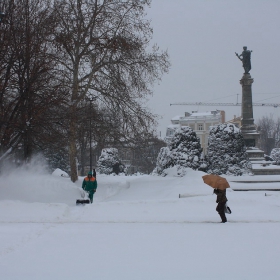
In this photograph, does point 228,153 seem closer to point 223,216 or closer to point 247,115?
point 247,115

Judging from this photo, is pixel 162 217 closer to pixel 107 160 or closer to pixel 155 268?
pixel 155 268

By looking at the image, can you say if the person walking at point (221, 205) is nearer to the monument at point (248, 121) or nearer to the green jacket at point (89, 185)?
the green jacket at point (89, 185)

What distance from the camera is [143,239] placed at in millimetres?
9812

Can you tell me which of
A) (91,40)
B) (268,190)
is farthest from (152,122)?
(268,190)

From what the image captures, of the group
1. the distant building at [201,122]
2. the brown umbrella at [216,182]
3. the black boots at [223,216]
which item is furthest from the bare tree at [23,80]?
the distant building at [201,122]

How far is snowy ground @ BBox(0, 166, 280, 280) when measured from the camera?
7180mm

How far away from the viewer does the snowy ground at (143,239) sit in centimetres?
718

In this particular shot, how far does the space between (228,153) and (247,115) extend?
798 centimetres

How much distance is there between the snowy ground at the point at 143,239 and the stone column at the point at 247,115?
14252 millimetres

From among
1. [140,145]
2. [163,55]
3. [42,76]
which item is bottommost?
[140,145]

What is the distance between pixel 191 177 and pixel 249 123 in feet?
41.5

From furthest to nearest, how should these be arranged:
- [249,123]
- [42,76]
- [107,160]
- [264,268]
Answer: [107,160], [249,123], [42,76], [264,268]

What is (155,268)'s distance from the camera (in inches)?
289

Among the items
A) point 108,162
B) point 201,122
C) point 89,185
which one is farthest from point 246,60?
point 201,122
